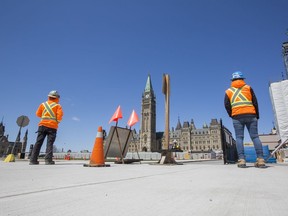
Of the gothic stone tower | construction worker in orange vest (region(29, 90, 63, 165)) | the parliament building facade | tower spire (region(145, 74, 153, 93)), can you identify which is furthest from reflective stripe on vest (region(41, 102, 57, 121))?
tower spire (region(145, 74, 153, 93))

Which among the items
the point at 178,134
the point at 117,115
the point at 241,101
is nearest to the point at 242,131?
the point at 241,101

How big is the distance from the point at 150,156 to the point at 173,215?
139ft

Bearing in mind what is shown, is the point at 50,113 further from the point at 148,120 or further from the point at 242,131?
the point at 148,120

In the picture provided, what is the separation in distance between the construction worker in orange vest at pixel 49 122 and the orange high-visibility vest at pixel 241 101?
5578 millimetres

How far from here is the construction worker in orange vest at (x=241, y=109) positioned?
5.05 meters

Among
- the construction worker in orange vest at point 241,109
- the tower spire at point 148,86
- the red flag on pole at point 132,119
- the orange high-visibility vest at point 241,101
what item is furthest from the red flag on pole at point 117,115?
the tower spire at point 148,86

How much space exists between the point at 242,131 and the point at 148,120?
10981cm

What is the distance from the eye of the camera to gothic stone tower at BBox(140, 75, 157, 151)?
10744 centimetres

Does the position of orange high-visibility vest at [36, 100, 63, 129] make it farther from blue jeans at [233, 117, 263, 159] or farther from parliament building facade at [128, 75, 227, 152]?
parliament building facade at [128, 75, 227, 152]

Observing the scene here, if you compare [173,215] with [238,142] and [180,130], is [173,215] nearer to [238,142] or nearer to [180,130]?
[238,142]

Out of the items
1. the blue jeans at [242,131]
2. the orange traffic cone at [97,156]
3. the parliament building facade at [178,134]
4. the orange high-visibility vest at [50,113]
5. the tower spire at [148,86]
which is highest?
the tower spire at [148,86]

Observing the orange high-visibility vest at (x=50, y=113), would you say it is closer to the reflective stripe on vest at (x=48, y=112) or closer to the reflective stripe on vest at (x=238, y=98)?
the reflective stripe on vest at (x=48, y=112)

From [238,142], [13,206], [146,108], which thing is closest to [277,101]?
[238,142]

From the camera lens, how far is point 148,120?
A: 115m
